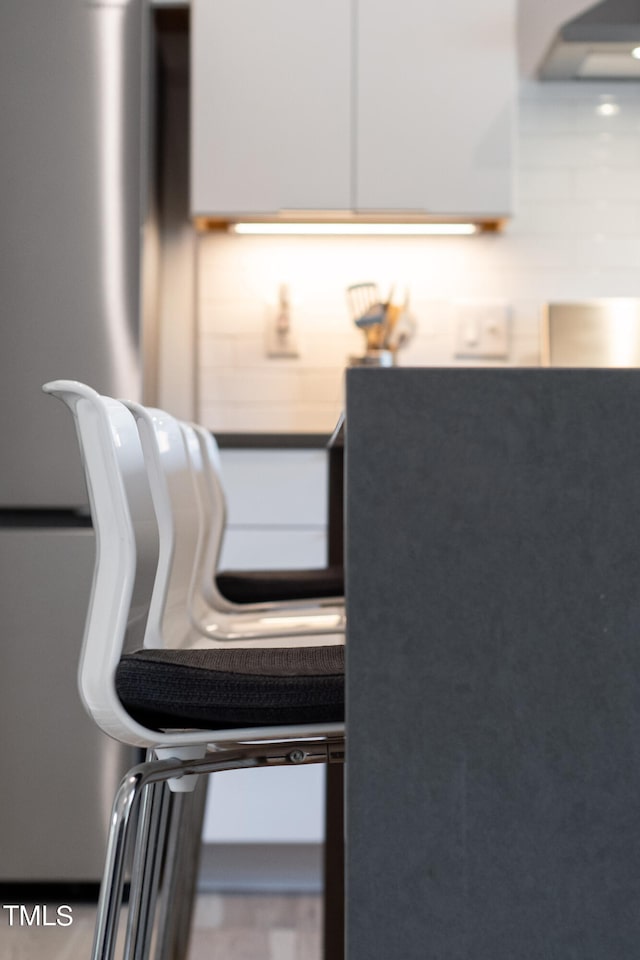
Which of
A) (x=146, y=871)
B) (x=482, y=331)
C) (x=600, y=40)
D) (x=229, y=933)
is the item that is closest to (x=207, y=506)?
(x=146, y=871)

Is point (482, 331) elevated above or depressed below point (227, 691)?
above

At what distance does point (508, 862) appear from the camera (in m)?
0.72

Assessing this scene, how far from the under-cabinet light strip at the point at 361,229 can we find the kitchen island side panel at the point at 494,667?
231 cm

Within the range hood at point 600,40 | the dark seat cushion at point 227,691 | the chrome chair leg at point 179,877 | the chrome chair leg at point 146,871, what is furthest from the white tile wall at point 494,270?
the dark seat cushion at point 227,691

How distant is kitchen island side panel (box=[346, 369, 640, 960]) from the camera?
0.72 meters

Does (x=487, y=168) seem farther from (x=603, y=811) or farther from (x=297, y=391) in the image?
(x=603, y=811)

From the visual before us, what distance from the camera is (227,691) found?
0.92 m

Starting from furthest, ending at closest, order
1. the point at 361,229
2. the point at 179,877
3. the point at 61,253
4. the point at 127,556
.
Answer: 1. the point at 361,229
2. the point at 61,253
3. the point at 179,877
4. the point at 127,556

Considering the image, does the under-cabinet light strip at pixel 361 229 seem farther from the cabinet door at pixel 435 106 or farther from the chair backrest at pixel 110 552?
the chair backrest at pixel 110 552

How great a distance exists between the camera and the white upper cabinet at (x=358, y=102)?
108 inches

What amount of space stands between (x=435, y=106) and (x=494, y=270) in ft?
1.67

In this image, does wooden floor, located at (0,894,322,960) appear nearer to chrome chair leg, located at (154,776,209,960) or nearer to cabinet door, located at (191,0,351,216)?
chrome chair leg, located at (154,776,209,960)

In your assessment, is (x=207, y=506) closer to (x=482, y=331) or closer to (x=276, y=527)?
(x=276, y=527)

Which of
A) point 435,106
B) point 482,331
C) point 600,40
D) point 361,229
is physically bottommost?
point 482,331
